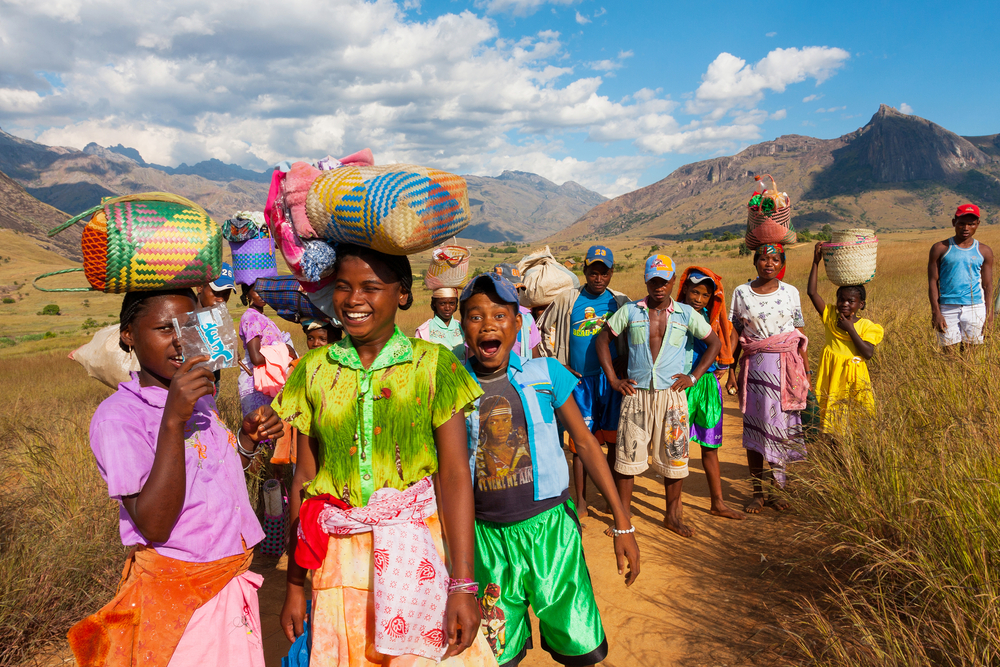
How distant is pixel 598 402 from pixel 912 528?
7.95 ft

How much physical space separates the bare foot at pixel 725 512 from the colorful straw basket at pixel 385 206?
4085mm

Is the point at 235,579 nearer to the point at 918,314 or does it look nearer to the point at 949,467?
the point at 949,467

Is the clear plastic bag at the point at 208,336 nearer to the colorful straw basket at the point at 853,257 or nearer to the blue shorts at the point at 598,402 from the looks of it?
the blue shorts at the point at 598,402

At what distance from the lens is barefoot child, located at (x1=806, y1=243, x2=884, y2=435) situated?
4.52 m

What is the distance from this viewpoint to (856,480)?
3.46 m

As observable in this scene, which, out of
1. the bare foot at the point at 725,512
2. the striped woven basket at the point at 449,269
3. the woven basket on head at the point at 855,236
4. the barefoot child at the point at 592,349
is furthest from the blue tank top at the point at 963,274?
the striped woven basket at the point at 449,269

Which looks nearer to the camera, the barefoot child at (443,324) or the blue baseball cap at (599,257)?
the blue baseball cap at (599,257)

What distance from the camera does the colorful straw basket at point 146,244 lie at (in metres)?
1.71

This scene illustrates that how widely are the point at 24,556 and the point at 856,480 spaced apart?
5.08m

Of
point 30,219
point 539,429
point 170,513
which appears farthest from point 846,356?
point 30,219

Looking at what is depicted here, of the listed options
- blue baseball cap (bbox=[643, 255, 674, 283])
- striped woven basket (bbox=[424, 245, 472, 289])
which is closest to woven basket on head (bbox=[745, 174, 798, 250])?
blue baseball cap (bbox=[643, 255, 674, 283])

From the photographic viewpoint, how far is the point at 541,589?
2252 mm

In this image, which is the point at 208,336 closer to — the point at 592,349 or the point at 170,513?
the point at 170,513

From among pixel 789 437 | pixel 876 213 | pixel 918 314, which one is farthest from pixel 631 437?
pixel 876 213
